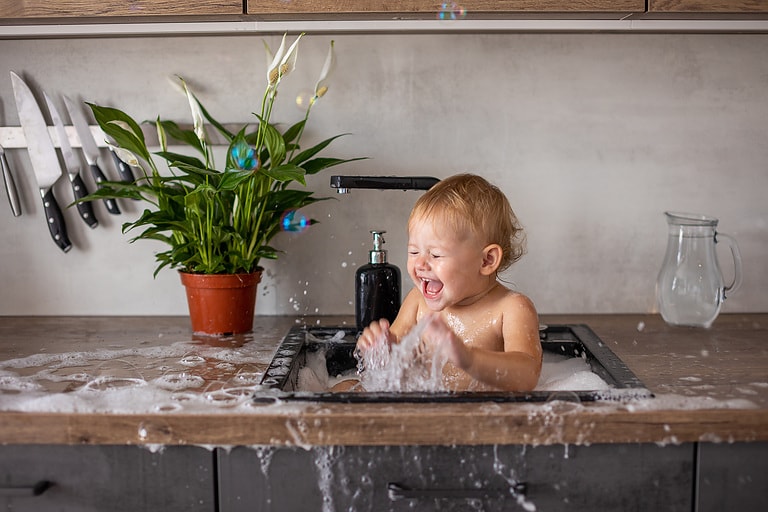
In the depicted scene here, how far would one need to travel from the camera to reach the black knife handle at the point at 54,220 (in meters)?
1.64

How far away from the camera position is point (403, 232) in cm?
167

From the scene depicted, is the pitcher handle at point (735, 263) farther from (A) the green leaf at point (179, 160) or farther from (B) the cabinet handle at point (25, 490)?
(B) the cabinet handle at point (25, 490)

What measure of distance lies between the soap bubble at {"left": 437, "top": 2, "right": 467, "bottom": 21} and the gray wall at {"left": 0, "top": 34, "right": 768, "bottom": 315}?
0.97 ft

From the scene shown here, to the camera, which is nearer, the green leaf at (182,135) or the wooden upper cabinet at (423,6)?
the wooden upper cabinet at (423,6)

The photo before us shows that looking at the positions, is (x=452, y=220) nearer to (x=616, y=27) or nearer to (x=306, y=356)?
(x=306, y=356)

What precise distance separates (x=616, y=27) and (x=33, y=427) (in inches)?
44.7

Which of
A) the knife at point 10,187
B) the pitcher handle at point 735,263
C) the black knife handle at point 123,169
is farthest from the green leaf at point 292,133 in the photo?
the pitcher handle at point 735,263

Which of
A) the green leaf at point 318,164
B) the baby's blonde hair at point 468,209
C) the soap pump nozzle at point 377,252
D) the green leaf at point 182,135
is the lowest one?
the soap pump nozzle at point 377,252

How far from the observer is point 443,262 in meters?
1.25

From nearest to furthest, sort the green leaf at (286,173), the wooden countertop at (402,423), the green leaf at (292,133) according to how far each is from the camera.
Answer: the wooden countertop at (402,423)
the green leaf at (286,173)
the green leaf at (292,133)

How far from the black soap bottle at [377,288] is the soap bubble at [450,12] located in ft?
1.25

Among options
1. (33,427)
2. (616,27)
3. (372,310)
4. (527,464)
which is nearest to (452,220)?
(372,310)

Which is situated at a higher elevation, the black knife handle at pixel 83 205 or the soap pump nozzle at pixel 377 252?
the black knife handle at pixel 83 205

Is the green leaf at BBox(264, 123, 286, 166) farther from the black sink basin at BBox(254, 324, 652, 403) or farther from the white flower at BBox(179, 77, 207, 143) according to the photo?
the black sink basin at BBox(254, 324, 652, 403)
